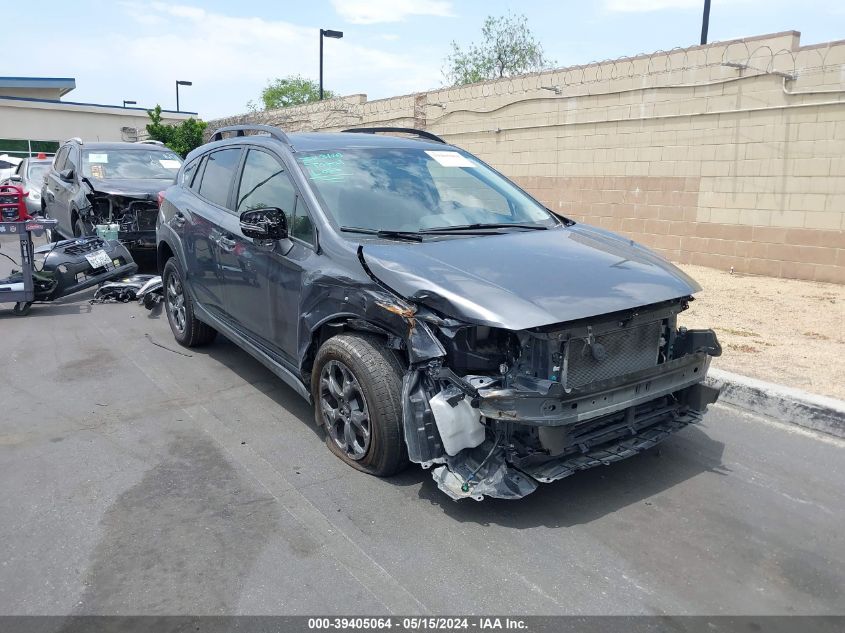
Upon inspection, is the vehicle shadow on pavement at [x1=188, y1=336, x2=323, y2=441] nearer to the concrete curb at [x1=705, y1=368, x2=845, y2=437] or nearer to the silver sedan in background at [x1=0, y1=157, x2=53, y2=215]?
the concrete curb at [x1=705, y1=368, x2=845, y2=437]

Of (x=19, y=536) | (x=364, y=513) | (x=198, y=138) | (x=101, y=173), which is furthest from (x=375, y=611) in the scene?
(x=198, y=138)

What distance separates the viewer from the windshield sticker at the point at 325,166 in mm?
4617

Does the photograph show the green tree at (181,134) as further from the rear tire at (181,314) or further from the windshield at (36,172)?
the rear tire at (181,314)

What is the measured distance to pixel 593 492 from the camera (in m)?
3.87

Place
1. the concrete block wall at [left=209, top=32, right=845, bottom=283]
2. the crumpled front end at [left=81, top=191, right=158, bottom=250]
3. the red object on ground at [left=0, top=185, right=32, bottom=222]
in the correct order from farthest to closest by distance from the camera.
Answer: the crumpled front end at [left=81, top=191, right=158, bottom=250] < the concrete block wall at [left=209, top=32, right=845, bottom=283] < the red object on ground at [left=0, top=185, right=32, bottom=222]

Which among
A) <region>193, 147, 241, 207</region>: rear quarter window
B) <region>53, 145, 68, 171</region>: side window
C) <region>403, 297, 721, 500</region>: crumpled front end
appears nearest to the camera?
<region>403, 297, 721, 500</region>: crumpled front end

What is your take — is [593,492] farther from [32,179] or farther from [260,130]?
[32,179]

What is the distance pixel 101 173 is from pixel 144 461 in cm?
781

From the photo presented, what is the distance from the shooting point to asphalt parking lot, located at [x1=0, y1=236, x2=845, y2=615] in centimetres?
299

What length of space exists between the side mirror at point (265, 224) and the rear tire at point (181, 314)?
2.02 meters

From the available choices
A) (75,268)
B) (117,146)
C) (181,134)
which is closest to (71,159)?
(117,146)

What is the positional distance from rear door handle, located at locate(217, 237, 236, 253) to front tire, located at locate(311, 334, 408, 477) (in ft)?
4.84

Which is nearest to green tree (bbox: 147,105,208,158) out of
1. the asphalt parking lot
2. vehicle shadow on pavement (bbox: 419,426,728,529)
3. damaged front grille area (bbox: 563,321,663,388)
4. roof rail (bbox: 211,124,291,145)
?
roof rail (bbox: 211,124,291,145)

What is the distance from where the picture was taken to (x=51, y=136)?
35188 mm
